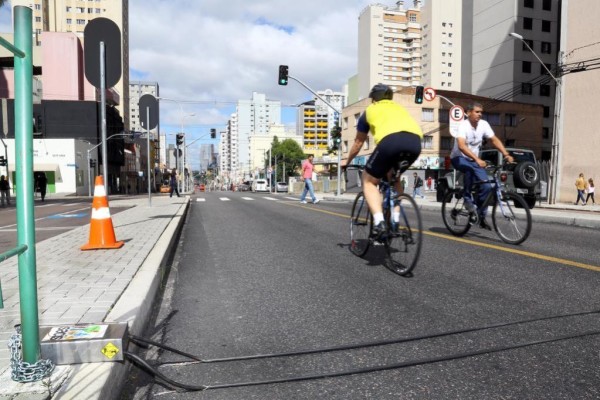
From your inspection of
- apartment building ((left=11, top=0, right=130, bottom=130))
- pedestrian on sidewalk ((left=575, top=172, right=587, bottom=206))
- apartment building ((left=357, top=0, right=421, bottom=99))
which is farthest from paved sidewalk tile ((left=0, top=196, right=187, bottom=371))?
apartment building ((left=357, top=0, right=421, bottom=99))

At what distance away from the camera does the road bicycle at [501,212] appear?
573cm

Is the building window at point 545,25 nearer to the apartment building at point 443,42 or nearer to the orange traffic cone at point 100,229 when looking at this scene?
the apartment building at point 443,42

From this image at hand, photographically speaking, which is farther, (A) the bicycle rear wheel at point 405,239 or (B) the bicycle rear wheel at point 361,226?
(B) the bicycle rear wheel at point 361,226

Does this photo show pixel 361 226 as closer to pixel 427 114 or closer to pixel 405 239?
pixel 405 239

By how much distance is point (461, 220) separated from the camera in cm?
658

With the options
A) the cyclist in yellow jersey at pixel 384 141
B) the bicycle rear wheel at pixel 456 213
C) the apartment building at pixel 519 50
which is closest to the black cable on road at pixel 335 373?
the cyclist in yellow jersey at pixel 384 141

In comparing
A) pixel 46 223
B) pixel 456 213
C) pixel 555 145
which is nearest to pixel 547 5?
pixel 555 145

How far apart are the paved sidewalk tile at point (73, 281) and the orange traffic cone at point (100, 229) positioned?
0.15 metres

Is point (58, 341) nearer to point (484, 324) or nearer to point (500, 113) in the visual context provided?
point (484, 324)

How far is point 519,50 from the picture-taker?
5788cm

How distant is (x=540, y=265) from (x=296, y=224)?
5257 millimetres

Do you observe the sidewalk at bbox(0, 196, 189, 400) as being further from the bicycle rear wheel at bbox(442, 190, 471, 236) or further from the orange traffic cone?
the bicycle rear wheel at bbox(442, 190, 471, 236)

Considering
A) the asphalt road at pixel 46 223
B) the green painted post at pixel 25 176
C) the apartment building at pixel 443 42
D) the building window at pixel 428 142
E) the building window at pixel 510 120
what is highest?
the apartment building at pixel 443 42

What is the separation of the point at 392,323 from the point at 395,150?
1730 mm
